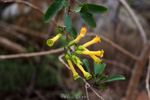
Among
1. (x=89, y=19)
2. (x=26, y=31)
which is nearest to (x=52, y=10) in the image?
(x=89, y=19)

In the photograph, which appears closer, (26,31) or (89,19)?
(89,19)

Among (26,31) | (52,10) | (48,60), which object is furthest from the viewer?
(26,31)

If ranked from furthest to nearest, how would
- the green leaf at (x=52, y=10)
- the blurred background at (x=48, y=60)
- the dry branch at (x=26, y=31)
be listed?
the dry branch at (x=26, y=31), the blurred background at (x=48, y=60), the green leaf at (x=52, y=10)

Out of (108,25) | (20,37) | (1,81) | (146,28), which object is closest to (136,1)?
(146,28)

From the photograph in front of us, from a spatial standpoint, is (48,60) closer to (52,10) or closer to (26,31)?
(26,31)

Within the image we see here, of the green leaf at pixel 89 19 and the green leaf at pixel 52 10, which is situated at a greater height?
the green leaf at pixel 52 10

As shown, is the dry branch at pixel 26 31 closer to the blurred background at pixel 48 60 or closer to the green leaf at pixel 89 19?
the blurred background at pixel 48 60

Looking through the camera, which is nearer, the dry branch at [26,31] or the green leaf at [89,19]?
the green leaf at [89,19]

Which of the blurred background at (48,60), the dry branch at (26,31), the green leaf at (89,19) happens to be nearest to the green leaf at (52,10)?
the green leaf at (89,19)
